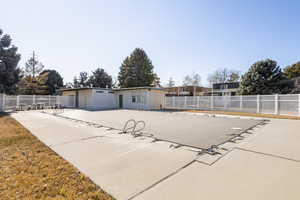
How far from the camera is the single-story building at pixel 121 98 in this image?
18.3 m

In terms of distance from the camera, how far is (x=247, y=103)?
45.7 ft

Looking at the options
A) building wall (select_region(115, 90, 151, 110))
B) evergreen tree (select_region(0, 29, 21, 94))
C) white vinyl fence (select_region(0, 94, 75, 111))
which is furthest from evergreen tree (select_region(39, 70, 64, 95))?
building wall (select_region(115, 90, 151, 110))

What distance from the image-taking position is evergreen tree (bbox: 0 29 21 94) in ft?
49.6

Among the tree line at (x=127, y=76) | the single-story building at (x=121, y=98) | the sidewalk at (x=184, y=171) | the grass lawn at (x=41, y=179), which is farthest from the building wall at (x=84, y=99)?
the grass lawn at (x=41, y=179)

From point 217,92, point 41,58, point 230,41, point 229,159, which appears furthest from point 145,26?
point 41,58

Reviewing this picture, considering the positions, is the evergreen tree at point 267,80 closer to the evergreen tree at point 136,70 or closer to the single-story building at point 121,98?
the single-story building at point 121,98

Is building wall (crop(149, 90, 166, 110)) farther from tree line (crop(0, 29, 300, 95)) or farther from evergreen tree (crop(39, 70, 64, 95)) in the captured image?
evergreen tree (crop(39, 70, 64, 95))

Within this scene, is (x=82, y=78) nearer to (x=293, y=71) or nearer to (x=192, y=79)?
(x=192, y=79)

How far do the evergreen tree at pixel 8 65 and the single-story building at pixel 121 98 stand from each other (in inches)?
274

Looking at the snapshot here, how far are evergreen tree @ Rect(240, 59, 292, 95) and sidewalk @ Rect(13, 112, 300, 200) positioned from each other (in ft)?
53.3

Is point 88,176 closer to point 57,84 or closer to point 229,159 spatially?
point 229,159

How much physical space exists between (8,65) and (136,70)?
22533 mm

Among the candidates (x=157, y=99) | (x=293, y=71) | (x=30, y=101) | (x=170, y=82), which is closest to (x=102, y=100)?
(x=157, y=99)

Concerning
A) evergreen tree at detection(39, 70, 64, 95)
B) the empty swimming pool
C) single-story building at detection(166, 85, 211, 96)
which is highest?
evergreen tree at detection(39, 70, 64, 95)
